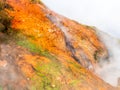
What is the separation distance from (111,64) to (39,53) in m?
17.7

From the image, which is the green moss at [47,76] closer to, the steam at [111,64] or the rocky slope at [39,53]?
the rocky slope at [39,53]

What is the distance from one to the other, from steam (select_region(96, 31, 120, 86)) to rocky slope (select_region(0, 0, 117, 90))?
60.2 inches

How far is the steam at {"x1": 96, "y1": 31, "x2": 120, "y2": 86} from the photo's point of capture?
4901cm

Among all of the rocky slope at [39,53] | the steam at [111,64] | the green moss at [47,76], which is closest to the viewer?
the green moss at [47,76]

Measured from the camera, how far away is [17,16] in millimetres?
44375

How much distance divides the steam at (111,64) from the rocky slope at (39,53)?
5.02 feet

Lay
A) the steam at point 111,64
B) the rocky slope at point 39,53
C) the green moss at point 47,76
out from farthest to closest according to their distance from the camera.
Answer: the steam at point 111,64 < the rocky slope at point 39,53 < the green moss at point 47,76

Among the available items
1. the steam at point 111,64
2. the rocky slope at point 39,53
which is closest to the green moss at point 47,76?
the rocky slope at point 39,53

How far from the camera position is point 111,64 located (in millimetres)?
55062

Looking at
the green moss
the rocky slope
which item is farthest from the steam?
the green moss

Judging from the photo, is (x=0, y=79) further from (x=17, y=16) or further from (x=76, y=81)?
(x=17, y=16)

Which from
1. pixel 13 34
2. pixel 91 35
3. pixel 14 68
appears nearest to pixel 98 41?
pixel 91 35

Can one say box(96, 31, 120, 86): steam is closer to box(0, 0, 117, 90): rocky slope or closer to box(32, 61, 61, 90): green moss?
box(0, 0, 117, 90): rocky slope

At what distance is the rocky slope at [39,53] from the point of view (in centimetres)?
3688
